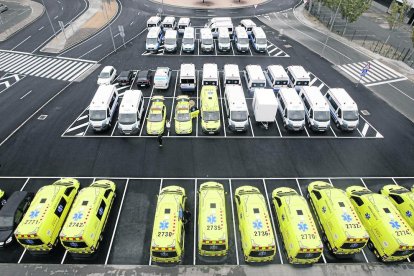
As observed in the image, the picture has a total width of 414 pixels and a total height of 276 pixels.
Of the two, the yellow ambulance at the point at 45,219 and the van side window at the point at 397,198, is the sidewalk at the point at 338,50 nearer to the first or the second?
the van side window at the point at 397,198

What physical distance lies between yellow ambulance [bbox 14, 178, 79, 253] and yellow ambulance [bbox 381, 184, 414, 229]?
23.8 m

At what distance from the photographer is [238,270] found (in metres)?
16.7

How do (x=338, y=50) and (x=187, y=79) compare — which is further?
(x=338, y=50)

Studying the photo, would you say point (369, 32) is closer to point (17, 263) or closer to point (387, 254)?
point (387, 254)

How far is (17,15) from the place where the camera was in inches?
2158

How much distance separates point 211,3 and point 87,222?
61.2 m

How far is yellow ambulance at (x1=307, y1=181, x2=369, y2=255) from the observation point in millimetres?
15984

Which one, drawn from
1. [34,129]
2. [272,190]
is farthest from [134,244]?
[34,129]

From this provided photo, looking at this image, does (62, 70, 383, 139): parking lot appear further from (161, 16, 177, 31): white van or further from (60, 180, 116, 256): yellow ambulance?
(161, 16, 177, 31): white van

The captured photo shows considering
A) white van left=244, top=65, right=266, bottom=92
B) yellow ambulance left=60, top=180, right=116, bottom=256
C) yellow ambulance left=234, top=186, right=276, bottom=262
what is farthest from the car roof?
white van left=244, top=65, right=266, bottom=92

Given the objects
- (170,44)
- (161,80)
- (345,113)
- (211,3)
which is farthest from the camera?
(211,3)

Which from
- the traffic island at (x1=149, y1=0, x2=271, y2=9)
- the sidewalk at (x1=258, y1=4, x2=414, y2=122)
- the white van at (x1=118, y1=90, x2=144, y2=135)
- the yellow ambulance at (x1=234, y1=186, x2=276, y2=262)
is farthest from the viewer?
the traffic island at (x1=149, y1=0, x2=271, y2=9)

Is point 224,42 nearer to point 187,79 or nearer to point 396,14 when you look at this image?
point 187,79

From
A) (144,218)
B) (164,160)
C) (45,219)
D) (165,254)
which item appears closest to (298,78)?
(164,160)
